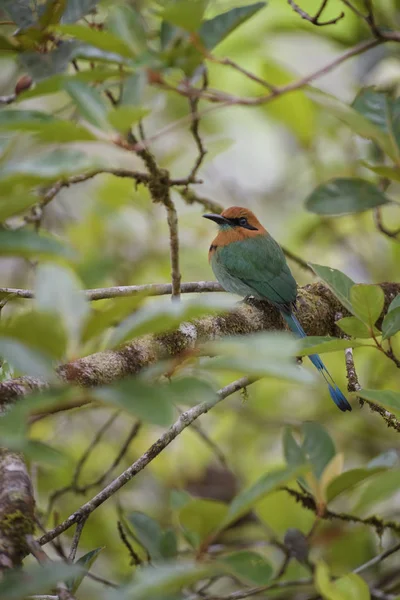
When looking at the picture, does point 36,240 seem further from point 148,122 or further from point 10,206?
point 148,122

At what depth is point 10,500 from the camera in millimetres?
1196

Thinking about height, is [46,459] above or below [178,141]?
above

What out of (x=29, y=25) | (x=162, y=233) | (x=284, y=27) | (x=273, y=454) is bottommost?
(x=273, y=454)

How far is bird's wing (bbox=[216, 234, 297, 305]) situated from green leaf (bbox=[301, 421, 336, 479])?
1181 mm

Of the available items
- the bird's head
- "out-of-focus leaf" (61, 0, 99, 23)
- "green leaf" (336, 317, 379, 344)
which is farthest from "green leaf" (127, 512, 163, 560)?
the bird's head

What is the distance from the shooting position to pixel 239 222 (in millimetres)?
3660

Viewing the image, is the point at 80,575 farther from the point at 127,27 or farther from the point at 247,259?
the point at 247,259

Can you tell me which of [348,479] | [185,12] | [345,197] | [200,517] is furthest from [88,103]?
[345,197]

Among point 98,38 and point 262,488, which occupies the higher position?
point 98,38

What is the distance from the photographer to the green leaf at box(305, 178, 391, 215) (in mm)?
2199

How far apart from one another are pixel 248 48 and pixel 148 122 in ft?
6.03

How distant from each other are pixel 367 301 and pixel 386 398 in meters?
0.24

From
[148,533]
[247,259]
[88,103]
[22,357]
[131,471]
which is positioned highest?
[88,103]

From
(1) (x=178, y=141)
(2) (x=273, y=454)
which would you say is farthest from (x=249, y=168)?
(2) (x=273, y=454)
